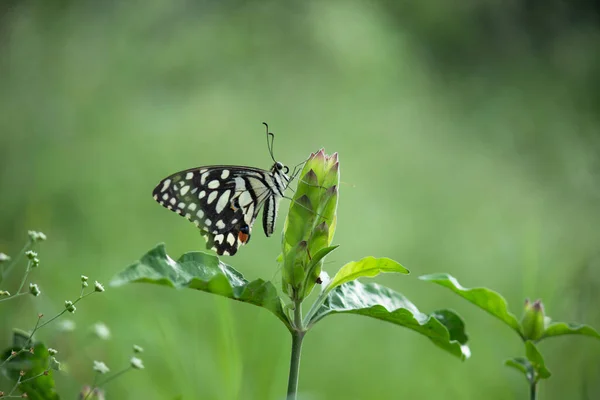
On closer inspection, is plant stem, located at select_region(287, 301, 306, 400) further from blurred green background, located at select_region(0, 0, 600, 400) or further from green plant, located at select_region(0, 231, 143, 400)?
Answer: blurred green background, located at select_region(0, 0, 600, 400)

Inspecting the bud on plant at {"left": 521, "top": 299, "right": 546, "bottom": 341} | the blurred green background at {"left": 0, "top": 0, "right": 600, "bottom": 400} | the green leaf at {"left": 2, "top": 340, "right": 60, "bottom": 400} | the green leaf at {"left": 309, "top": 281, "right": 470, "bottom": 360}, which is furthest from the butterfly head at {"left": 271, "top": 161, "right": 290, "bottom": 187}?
the green leaf at {"left": 2, "top": 340, "right": 60, "bottom": 400}

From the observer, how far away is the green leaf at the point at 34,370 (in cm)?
95

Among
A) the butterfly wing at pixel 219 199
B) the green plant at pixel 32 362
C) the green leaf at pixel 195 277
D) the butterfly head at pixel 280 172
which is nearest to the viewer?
the green leaf at pixel 195 277

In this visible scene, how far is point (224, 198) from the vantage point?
1.64m

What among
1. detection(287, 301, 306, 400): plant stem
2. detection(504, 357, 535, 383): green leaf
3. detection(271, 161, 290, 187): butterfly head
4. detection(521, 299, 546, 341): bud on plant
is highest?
detection(271, 161, 290, 187): butterfly head

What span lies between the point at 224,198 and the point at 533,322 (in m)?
0.88

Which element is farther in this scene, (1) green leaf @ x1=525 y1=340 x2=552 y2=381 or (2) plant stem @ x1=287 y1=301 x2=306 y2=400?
(1) green leaf @ x1=525 y1=340 x2=552 y2=381

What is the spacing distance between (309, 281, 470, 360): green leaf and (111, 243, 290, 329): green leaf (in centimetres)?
11

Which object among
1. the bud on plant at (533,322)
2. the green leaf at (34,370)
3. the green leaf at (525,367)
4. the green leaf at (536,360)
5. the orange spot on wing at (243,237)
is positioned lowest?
the green leaf at (34,370)

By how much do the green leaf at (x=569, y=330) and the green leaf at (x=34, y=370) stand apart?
3.23 ft

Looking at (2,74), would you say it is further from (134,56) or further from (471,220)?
(471,220)

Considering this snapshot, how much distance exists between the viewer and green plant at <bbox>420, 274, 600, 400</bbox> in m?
1.12

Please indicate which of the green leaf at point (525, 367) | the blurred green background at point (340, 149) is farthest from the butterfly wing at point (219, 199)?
the green leaf at point (525, 367)

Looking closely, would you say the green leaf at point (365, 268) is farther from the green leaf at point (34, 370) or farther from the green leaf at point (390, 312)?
the green leaf at point (34, 370)
